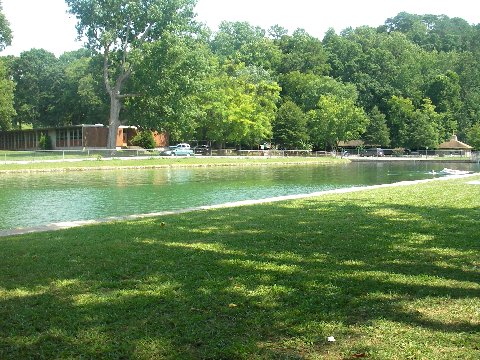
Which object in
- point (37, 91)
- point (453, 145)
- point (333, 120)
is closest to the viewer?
point (333, 120)

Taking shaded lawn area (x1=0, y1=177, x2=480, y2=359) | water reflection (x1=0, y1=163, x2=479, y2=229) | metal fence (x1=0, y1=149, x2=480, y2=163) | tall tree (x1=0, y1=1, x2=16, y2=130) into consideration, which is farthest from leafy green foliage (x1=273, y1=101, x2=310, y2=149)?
shaded lawn area (x1=0, y1=177, x2=480, y2=359)

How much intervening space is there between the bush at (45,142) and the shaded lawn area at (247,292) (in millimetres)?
66970

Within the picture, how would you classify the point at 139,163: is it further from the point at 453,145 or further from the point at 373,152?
the point at 453,145

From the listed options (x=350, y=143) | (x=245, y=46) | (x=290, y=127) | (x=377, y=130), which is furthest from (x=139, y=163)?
(x=350, y=143)

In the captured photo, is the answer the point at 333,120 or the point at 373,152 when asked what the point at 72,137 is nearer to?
the point at 333,120

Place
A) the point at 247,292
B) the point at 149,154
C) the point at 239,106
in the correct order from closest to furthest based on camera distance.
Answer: the point at 247,292 < the point at 149,154 < the point at 239,106

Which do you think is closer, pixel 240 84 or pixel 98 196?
pixel 98 196

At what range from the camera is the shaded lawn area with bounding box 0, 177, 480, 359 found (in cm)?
451

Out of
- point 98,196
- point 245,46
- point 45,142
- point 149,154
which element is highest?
point 245,46

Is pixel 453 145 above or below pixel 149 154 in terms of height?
above

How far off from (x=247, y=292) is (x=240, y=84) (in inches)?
2630

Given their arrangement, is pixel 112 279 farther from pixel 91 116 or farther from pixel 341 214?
pixel 91 116

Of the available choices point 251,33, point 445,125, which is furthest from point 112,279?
point 251,33

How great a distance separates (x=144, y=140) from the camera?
235 ft
